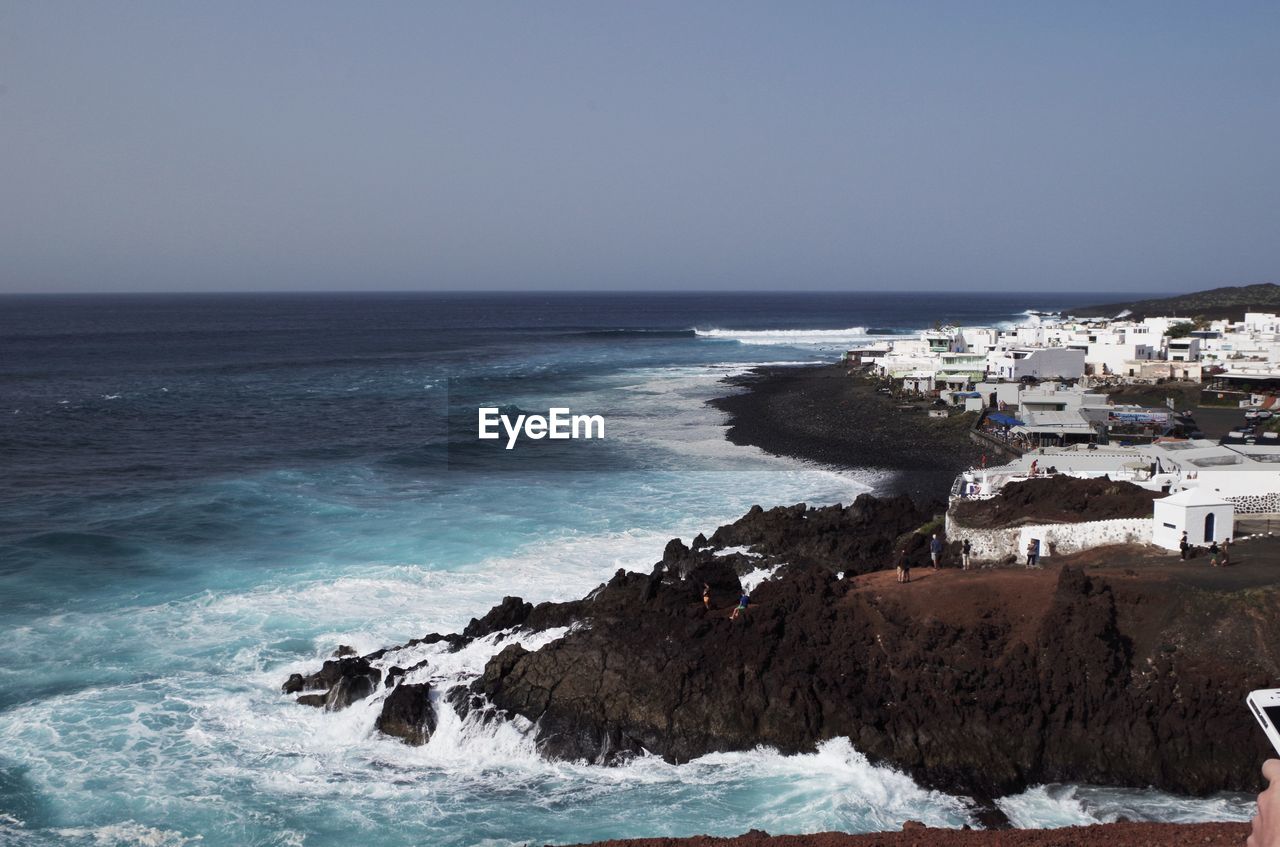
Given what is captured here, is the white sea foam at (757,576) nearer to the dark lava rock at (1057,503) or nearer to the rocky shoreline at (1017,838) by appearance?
the dark lava rock at (1057,503)

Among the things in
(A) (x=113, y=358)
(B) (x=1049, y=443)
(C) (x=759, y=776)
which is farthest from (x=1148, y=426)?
(A) (x=113, y=358)

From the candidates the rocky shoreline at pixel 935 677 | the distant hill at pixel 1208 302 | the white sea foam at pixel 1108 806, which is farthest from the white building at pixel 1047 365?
the distant hill at pixel 1208 302

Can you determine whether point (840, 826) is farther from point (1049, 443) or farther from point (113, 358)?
point (113, 358)

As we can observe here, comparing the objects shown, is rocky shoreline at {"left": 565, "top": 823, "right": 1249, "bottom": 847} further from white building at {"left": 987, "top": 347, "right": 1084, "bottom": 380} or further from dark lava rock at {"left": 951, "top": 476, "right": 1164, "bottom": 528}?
white building at {"left": 987, "top": 347, "right": 1084, "bottom": 380}

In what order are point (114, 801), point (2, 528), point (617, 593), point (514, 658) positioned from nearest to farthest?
point (114, 801)
point (514, 658)
point (617, 593)
point (2, 528)

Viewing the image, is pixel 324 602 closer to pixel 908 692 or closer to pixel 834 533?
pixel 834 533

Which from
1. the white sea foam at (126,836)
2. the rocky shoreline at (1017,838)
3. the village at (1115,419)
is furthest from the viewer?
the village at (1115,419)

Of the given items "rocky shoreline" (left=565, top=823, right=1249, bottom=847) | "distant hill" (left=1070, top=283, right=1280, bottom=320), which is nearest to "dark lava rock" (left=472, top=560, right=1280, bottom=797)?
"rocky shoreline" (left=565, top=823, right=1249, bottom=847)
